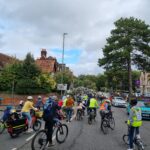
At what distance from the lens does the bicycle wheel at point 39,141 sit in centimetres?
998

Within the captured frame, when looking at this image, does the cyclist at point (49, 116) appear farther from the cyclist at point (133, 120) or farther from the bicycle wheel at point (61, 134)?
the cyclist at point (133, 120)

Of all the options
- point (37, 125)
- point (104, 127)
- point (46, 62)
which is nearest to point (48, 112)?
point (37, 125)

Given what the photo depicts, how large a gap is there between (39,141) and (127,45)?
139 feet

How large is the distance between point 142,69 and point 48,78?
51.8 feet

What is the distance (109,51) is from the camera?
51531 mm

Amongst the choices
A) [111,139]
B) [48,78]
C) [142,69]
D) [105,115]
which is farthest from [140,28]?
[111,139]

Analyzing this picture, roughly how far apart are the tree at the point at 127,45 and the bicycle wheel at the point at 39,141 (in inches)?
1578

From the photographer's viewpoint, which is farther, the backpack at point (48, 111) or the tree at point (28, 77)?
the tree at point (28, 77)

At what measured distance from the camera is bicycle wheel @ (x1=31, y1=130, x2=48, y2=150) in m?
9.98

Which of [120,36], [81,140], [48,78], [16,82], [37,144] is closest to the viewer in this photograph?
[37,144]

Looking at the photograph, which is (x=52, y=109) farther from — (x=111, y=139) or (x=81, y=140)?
(x=111, y=139)

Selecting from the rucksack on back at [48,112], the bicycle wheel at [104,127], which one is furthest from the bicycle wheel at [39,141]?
the bicycle wheel at [104,127]

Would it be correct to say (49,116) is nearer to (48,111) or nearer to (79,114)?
(48,111)

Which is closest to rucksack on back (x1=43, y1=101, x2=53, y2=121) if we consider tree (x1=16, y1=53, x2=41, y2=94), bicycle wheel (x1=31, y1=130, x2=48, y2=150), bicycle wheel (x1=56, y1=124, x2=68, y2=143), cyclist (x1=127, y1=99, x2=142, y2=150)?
bicycle wheel (x1=31, y1=130, x2=48, y2=150)
